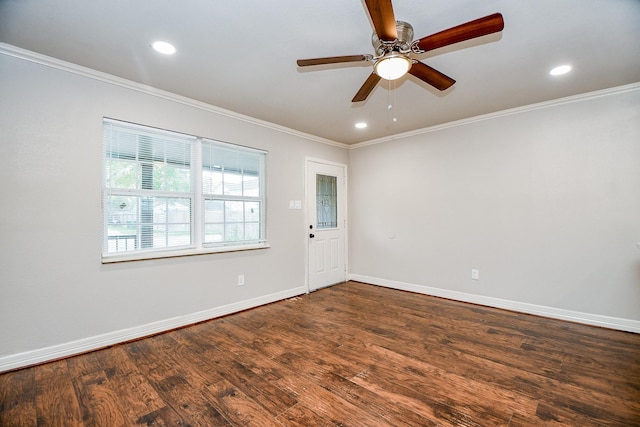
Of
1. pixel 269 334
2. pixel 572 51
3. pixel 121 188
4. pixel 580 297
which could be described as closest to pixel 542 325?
pixel 580 297

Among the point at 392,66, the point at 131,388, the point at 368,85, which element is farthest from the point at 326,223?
the point at 131,388

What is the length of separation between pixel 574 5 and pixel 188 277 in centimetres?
395


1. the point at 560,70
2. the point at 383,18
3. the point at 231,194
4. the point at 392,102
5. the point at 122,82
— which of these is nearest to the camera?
the point at 383,18

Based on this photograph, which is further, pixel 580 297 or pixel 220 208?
pixel 220 208

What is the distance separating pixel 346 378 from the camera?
7.04 feet

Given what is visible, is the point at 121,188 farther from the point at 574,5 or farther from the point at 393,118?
the point at 574,5

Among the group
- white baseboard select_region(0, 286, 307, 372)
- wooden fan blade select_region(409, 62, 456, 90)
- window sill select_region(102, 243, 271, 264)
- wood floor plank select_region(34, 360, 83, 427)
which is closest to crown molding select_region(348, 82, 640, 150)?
wooden fan blade select_region(409, 62, 456, 90)

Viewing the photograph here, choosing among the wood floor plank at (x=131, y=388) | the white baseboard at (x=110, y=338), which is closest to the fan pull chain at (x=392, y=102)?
the white baseboard at (x=110, y=338)

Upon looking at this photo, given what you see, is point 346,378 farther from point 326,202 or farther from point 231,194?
point 326,202

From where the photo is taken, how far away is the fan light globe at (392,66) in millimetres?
1775

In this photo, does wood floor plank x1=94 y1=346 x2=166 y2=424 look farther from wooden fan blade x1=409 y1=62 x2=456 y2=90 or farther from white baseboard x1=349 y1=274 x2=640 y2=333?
white baseboard x1=349 y1=274 x2=640 y2=333

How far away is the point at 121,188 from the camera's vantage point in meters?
2.82

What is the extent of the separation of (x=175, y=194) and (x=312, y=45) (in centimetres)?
211

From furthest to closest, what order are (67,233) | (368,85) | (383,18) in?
(67,233) < (368,85) < (383,18)
